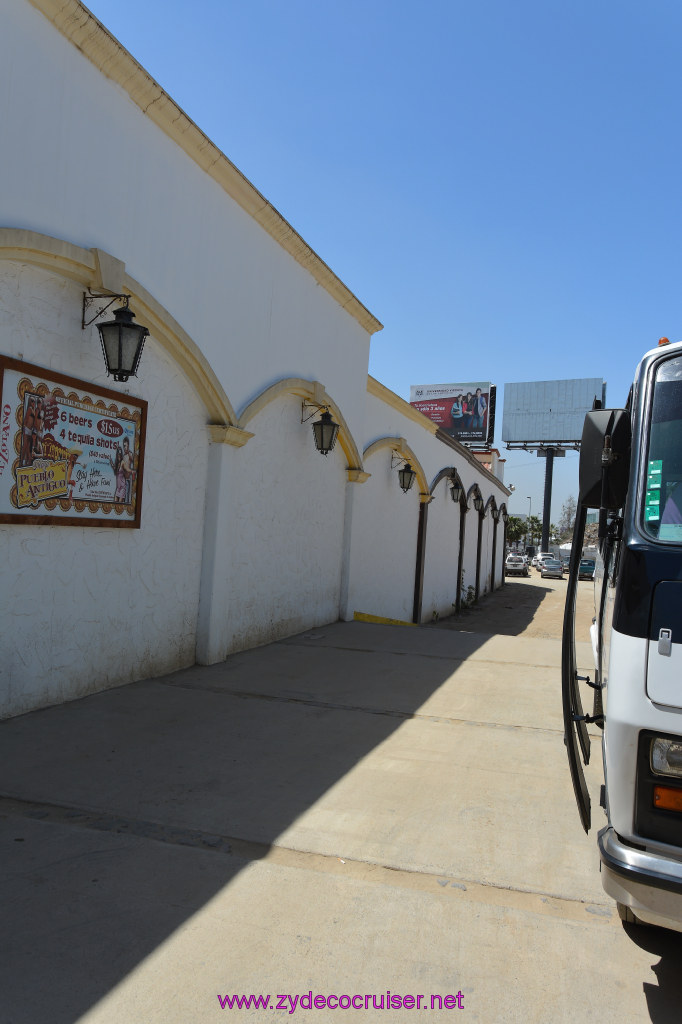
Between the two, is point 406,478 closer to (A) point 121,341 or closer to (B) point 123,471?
(B) point 123,471

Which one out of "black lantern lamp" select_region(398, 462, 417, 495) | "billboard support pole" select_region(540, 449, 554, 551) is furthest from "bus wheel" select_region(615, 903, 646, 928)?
"billboard support pole" select_region(540, 449, 554, 551)

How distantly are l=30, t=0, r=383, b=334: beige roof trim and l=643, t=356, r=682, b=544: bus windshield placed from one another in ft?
16.4

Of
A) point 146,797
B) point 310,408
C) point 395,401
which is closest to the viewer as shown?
point 146,797

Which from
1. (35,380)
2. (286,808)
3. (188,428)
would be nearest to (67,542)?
(35,380)

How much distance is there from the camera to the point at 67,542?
→ 19.3ft

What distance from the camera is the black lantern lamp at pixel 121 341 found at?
18.6 feet

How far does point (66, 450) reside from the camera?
576cm

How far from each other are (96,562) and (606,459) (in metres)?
4.57

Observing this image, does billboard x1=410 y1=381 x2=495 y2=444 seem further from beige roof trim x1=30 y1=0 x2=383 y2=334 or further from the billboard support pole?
beige roof trim x1=30 y1=0 x2=383 y2=334

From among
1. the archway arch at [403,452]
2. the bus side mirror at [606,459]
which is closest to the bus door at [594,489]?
the bus side mirror at [606,459]

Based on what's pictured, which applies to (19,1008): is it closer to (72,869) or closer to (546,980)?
(72,869)

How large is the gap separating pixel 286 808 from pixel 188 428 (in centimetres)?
426

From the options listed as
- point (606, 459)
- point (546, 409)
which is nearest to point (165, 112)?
point (606, 459)

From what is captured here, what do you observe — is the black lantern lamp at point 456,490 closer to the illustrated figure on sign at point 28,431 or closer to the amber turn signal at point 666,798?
the illustrated figure on sign at point 28,431
